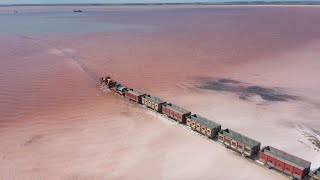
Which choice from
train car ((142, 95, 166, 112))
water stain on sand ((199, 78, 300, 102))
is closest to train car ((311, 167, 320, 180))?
train car ((142, 95, 166, 112))

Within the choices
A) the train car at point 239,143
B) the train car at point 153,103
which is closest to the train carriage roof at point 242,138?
the train car at point 239,143

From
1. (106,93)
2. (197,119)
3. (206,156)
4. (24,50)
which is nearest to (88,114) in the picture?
(106,93)

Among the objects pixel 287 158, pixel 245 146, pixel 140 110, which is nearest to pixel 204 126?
pixel 245 146

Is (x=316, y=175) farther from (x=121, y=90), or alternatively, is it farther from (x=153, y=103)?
(x=121, y=90)

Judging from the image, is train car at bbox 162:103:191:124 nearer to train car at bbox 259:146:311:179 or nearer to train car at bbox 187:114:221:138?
train car at bbox 187:114:221:138

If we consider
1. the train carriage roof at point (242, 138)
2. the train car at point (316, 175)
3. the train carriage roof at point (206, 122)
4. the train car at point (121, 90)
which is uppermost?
the train car at point (121, 90)

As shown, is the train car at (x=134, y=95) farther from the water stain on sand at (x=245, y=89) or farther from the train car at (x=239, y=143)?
the train car at (x=239, y=143)

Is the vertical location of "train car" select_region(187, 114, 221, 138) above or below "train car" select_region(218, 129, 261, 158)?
above
